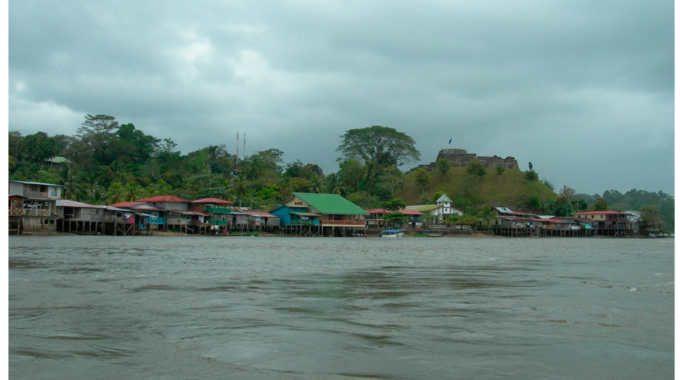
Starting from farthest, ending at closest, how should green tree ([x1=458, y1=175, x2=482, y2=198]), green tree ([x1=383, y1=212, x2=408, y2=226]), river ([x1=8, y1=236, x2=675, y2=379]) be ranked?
1. green tree ([x1=458, y1=175, x2=482, y2=198])
2. green tree ([x1=383, y1=212, x2=408, y2=226])
3. river ([x1=8, y1=236, x2=675, y2=379])

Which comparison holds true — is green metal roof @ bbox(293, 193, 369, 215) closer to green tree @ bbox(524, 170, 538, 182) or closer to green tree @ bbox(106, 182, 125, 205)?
green tree @ bbox(106, 182, 125, 205)

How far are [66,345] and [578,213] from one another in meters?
91.3

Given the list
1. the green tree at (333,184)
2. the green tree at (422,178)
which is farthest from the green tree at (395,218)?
the green tree at (422,178)

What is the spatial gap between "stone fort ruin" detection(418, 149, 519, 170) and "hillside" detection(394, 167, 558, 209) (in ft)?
15.6

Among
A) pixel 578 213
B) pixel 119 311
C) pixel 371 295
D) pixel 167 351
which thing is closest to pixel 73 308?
pixel 119 311

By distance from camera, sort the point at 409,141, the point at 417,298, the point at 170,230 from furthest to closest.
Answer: the point at 409,141
the point at 170,230
the point at 417,298

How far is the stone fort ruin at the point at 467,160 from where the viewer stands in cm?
10725

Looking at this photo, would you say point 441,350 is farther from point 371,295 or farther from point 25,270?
point 25,270

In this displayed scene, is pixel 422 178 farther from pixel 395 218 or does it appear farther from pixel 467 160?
pixel 395 218

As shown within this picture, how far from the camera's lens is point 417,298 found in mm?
9422

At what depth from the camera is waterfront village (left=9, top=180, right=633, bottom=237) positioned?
144 ft

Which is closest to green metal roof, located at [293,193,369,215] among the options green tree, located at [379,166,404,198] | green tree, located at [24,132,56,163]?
green tree, located at [379,166,404,198]

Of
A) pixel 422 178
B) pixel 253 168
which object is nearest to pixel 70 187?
pixel 253 168

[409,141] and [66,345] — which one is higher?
[409,141]
